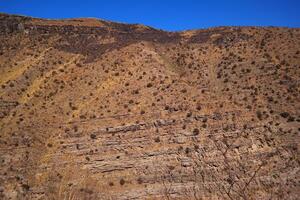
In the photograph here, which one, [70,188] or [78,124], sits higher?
[78,124]

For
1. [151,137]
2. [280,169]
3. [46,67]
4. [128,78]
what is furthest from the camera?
[46,67]

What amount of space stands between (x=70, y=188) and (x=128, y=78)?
12.2 metres

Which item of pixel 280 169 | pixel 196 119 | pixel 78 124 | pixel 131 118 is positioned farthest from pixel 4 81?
pixel 280 169

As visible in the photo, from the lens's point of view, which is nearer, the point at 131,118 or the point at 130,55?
the point at 131,118

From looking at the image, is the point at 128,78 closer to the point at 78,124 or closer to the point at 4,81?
the point at 78,124

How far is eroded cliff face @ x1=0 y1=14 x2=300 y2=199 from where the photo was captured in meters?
33.7

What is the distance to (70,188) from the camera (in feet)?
111

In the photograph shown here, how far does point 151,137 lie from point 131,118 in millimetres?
2506

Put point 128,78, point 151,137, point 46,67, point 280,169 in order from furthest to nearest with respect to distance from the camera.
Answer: point 46,67 < point 128,78 < point 151,137 < point 280,169

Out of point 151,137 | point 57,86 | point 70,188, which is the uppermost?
point 57,86

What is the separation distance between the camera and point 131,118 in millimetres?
37500

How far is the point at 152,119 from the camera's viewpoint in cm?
3719

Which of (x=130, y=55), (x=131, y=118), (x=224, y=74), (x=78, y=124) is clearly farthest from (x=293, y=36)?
(x=78, y=124)

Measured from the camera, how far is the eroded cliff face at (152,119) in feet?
111
